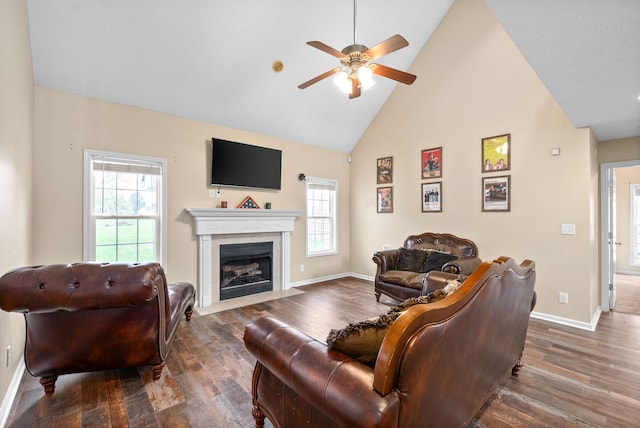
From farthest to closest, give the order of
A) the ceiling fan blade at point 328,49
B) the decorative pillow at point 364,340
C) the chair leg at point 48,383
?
the ceiling fan blade at point 328,49, the chair leg at point 48,383, the decorative pillow at point 364,340

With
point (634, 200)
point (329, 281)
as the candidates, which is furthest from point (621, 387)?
point (634, 200)

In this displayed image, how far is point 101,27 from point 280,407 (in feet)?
12.8

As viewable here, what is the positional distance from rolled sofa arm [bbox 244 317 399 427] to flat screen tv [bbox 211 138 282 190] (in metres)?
3.26

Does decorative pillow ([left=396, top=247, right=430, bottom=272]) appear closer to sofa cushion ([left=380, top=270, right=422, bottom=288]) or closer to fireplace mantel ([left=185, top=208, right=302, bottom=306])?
sofa cushion ([left=380, top=270, right=422, bottom=288])

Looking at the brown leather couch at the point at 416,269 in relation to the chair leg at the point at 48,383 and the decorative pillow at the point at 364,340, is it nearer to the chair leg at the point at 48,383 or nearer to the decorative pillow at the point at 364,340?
the decorative pillow at the point at 364,340

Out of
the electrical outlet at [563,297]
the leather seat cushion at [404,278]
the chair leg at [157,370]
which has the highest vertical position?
the leather seat cushion at [404,278]

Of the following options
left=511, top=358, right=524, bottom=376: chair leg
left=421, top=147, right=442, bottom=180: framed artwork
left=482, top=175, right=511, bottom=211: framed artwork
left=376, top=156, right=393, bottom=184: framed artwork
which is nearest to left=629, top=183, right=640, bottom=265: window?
left=482, top=175, right=511, bottom=211: framed artwork

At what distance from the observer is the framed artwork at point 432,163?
4.72 meters

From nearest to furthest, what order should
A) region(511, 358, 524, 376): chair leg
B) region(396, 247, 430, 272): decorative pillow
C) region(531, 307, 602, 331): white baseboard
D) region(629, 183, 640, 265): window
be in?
region(511, 358, 524, 376): chair leg < region(531, 307, 602, 331): white baseboard < region(396, 247, 430, 272): decorative pillow < region(629, 183, 640, 265): window

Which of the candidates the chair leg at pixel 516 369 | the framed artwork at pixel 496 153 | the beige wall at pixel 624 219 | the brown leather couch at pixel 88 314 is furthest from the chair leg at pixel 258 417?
the beige wall at pixel 624 219

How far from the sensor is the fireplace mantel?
4.12m

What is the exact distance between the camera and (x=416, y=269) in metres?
4.27

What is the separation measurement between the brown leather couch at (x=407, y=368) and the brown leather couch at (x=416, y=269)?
6.06 feet

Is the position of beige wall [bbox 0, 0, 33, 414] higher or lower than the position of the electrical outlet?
higher
